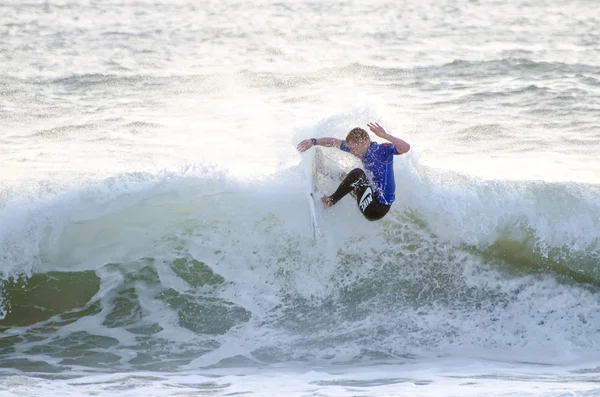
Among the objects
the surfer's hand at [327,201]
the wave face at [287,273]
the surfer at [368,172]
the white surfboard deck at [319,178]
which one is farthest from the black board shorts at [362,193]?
the wave face at [287,273]

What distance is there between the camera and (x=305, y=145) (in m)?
8.69

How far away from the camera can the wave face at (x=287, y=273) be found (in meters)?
8.37

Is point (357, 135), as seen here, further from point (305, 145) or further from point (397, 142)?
point (305, 145)

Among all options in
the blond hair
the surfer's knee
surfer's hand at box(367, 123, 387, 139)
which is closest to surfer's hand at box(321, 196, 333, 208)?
the surfer's knee

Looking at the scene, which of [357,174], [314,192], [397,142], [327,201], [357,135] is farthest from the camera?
[314,192]

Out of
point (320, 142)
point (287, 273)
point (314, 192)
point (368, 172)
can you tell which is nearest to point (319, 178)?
point (314, 192)

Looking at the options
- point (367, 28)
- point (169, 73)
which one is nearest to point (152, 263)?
point (169, 73)

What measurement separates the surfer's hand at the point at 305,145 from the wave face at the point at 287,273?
0.95 metres

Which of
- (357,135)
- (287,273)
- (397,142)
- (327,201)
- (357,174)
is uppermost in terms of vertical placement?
(357,135)

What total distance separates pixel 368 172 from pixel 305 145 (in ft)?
2.47

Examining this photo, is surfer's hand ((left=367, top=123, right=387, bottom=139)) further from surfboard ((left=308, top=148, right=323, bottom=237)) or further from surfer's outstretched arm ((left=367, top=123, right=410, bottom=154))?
surfboard ((left=308, top=148, right=323, bottom=237))

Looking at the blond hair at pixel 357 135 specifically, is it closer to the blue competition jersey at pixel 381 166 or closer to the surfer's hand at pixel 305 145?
the blue competition jersey at pixel 381 166

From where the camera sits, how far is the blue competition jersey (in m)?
8.55

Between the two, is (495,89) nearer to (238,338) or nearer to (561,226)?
(561,226)
